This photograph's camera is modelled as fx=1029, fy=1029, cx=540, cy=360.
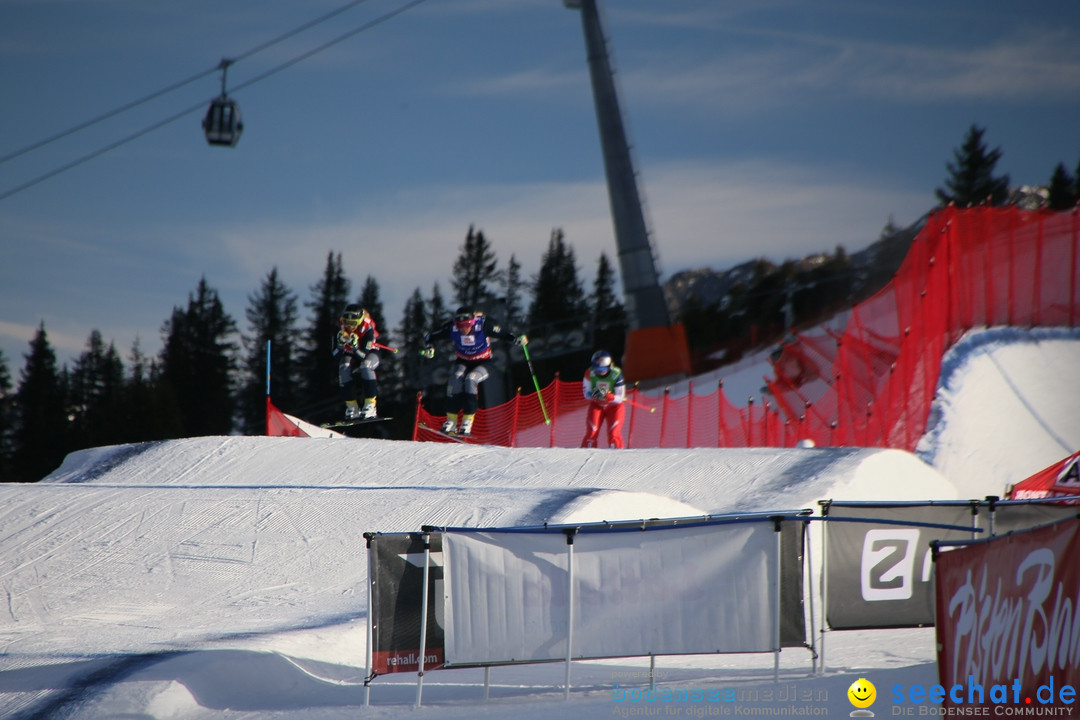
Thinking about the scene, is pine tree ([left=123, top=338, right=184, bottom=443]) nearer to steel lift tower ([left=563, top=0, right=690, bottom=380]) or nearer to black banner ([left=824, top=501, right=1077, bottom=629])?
steel lift tower ([left=563, top=0, right=690, bottom=380])

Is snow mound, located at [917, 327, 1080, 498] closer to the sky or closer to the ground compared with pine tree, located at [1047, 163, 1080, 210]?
closer to the ground

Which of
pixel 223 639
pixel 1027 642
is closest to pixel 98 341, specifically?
pixel 223 639

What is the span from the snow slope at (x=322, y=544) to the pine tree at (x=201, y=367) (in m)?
52.6

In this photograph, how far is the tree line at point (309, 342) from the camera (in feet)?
181

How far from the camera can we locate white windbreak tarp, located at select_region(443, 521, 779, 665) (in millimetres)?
6242

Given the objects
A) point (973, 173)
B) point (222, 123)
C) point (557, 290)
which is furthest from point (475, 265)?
point (222, 123)

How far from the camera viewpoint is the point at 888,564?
22.2ft

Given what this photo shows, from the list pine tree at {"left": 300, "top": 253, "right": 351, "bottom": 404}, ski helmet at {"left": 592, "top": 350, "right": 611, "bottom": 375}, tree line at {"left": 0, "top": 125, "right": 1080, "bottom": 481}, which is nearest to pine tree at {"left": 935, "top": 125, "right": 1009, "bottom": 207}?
tree line at {"left": 0, "top": 125, "right": 1080, "bottom": 481}

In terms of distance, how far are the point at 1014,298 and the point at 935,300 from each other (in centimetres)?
356

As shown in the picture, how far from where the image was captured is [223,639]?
26.3 ft

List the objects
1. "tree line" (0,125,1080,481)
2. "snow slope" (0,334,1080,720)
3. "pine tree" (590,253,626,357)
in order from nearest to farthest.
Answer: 1. "snow slope" (0,334,1080,720)
2. "tree line" (0,125,1080,481)
3. "pine tree" (590,253,626,357)

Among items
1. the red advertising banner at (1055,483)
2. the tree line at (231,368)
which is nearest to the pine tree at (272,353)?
the tree line at (231,368)

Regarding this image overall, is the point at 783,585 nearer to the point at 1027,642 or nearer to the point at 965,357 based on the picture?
the point at 1027,642

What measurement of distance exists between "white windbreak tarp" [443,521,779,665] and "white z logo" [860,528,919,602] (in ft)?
2.94
